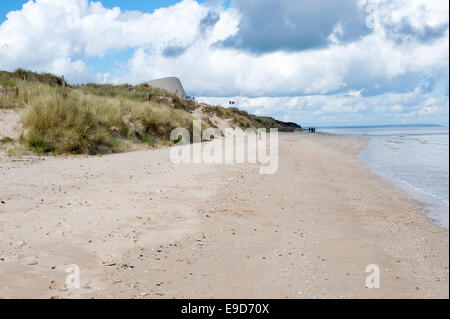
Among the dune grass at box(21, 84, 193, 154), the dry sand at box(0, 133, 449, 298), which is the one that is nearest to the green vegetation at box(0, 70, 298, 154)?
the dune grass at box(21, 84, 193, 154)

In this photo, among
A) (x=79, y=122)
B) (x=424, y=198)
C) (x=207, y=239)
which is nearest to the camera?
(x=207, y=239)

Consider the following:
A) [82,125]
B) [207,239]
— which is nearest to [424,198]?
[207,239]

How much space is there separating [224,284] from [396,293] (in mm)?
1279

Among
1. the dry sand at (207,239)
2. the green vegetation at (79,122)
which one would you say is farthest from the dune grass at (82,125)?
the dry sand at (207,239)

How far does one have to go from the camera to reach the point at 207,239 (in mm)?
4098

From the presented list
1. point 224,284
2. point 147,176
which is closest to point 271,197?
point 147,176

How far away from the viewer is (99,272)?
3078mm

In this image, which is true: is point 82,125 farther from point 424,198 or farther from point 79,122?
point 424,198

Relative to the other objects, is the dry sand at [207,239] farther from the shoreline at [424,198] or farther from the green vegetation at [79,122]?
the green vegetation at [79,122]

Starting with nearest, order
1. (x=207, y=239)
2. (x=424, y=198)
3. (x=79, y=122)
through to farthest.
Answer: (x=207, y=239), (x=424, y=198), (x=79, y=122)

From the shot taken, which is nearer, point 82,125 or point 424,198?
point 424,198

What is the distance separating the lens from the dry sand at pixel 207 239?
9.52 feet

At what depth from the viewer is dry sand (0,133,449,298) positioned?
290 centimetres

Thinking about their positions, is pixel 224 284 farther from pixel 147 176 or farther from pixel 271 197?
pixel 147 176
